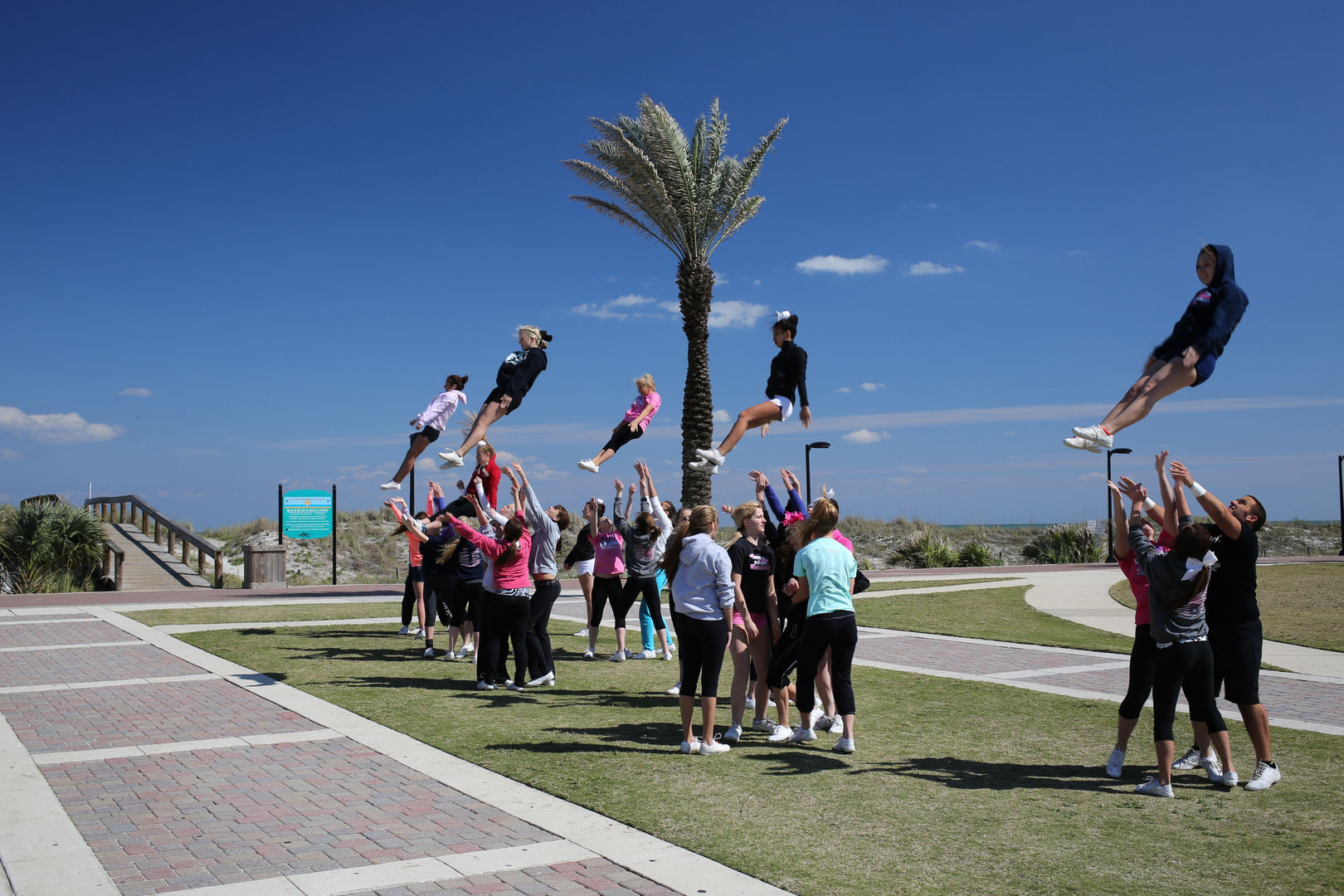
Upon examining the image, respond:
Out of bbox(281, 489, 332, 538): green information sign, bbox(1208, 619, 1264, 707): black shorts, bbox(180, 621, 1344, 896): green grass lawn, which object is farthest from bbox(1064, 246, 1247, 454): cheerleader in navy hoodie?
bbox(281, 489, 332, 538): green information sign

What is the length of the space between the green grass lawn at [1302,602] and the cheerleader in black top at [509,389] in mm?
12248

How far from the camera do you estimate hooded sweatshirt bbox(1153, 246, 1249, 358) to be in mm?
4684

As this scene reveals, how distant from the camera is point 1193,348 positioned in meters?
4.70

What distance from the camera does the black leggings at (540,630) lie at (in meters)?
11.1

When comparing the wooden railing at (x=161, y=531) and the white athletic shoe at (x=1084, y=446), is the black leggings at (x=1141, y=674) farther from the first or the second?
the wooden railing at (x=161, y=531)

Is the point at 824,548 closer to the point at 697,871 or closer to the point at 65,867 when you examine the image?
the point at 697,871

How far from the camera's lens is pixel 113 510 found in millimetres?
37094

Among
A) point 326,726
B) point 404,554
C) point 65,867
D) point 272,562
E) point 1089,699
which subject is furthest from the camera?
point 404,554

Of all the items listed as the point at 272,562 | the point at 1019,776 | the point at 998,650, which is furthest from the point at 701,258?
the point at 272,562

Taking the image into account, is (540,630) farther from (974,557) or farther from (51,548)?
(974,557)

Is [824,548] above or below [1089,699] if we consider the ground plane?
above

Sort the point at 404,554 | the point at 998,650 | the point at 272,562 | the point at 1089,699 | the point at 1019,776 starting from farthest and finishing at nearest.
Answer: the point at 404,554, the point at 272,562, the point at 998,650, the point at 1089,699, the point at 1019,776

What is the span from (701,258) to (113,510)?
100 feet

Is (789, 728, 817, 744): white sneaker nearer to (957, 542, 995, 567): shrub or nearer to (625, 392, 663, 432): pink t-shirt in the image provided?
(625, 392, 663, 432): pink t-shirt
